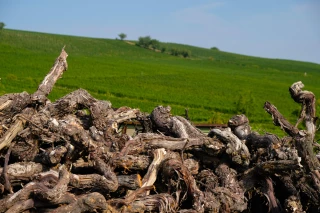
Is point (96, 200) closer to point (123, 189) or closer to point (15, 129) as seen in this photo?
point (123, 189)

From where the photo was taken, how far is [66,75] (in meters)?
49.6

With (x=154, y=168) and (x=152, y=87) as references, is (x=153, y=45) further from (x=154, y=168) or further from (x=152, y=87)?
(x=154, y=168)

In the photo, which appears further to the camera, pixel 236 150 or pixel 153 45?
pixel 153 45

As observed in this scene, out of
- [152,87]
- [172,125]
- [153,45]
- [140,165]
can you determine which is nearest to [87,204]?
[140,165]

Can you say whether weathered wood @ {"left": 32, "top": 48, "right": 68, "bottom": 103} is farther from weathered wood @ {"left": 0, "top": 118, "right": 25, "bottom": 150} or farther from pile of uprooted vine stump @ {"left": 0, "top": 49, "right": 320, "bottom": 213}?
weathered wood @ {"left": 0, "top": 118, "right": 25, "bottom": 150}

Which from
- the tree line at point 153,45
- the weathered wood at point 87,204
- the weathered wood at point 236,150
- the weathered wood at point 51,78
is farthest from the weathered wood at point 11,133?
the tree line at point 153,45

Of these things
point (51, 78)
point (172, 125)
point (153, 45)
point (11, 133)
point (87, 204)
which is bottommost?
point (153, 45)

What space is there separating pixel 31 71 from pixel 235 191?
46050mm

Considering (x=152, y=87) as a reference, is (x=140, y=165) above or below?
above

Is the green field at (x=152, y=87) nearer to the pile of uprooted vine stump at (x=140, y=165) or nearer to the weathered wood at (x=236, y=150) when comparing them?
the pile of uprooted vine stump at (x=140, y=165)

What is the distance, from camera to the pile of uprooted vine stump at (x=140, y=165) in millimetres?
5656

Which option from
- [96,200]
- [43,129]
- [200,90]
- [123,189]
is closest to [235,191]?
[123,189]

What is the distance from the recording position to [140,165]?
6219mm

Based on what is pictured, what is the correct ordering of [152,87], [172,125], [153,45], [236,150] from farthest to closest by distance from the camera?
[153,45] → [152,87] → [172,125] → [236,150]
